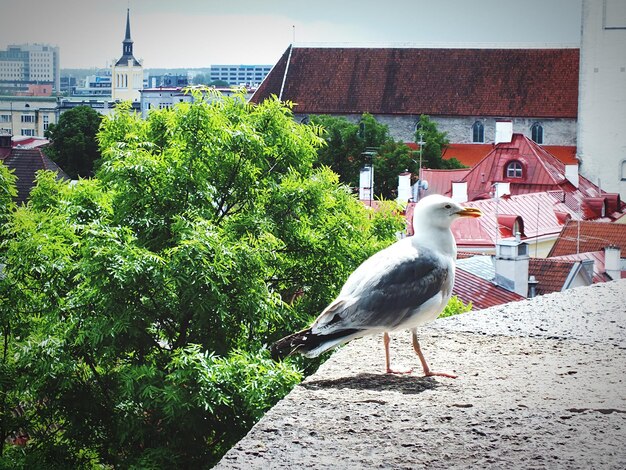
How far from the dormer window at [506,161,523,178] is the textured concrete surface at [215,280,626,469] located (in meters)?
35.5

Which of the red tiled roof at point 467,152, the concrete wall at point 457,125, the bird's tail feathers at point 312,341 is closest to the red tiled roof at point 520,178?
the red tiled roof at point 467,152

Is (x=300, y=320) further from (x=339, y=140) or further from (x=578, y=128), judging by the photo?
(x=578, y=128)

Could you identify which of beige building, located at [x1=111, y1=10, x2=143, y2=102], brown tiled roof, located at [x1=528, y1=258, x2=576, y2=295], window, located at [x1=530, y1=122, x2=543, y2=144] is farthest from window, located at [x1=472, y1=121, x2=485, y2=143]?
beige building, located at [x1=111, y1=10, x2=143, y2=102]

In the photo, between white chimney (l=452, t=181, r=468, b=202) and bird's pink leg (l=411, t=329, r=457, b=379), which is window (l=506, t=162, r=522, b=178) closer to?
white chimney (l=452, t=181, r=468, b=202)

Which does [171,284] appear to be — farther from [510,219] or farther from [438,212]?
[510,219]

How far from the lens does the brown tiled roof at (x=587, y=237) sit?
92.8 feet

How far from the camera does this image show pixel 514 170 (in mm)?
39281

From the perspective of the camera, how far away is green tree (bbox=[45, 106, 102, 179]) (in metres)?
52.9

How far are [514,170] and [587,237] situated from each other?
10.5m

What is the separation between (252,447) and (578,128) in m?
54.8

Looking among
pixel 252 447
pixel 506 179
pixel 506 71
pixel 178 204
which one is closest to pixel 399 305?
pixel 252 447

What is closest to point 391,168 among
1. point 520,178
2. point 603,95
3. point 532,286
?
point 520,178

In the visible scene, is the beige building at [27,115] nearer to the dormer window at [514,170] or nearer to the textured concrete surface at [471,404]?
the dormer window at [514,170]

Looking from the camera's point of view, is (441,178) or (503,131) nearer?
(441,178)
